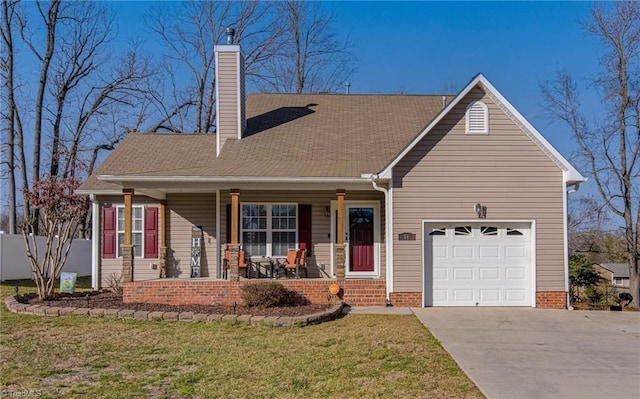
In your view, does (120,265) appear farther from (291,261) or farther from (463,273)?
(463,273)

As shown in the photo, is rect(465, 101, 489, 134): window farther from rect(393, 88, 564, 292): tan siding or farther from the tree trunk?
the tree trunk

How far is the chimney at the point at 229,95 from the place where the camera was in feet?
51.2

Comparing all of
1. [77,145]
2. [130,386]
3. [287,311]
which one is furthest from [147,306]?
[77,145]

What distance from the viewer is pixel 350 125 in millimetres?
16422

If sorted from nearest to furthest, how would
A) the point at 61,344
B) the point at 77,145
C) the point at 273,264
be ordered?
the point at 61,344, the point at 273,264, the point at 77,145

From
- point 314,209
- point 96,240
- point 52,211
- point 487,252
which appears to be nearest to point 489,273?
point 487,252

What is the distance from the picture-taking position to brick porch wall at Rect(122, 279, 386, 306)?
12211 millimetres

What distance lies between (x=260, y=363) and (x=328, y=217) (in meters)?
7.56

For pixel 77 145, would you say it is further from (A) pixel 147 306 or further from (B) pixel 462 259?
(B) pixel 462 259

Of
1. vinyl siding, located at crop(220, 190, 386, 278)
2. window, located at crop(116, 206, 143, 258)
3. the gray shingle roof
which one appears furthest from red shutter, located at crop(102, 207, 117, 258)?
vinyl siding, located at crop(220, 190, 386, 278)

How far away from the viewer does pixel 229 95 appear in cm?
1577

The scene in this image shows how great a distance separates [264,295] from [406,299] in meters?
3.20

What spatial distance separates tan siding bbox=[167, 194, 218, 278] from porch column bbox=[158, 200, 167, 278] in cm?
13

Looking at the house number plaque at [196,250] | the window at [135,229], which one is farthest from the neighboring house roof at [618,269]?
the window at [135,229]
